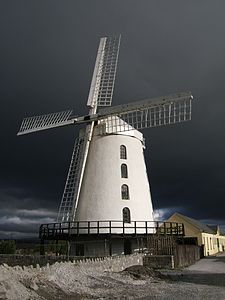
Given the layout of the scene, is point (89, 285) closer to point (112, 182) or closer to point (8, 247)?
point (112, 182)

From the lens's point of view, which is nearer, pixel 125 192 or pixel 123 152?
pixel 125 192

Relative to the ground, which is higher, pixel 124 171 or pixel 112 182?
pixel 124 171

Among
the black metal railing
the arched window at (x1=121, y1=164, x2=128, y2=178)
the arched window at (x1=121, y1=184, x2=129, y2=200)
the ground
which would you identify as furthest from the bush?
the ground

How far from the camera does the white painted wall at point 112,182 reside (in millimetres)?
30000

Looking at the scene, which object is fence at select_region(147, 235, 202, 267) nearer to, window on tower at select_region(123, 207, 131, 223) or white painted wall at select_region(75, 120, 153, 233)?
window on tower at select_region(123, 207, 131, 223)

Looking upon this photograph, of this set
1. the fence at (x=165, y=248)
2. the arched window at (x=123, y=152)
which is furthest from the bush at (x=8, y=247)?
the arched window at (x=123, y=152)

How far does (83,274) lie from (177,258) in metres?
13.3

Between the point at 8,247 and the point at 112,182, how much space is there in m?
9.25

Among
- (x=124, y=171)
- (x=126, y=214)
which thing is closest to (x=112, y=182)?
(x=124, y=171)

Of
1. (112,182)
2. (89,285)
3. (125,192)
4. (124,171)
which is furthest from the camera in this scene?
(124,171)

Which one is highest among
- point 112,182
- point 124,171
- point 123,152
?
point 123,152

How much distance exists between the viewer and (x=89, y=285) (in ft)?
50.2

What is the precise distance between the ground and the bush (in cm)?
1168

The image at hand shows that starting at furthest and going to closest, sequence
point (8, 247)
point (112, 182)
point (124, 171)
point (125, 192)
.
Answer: point (124, 171), point (125, 192), point (112, 182), point (8, 247)
